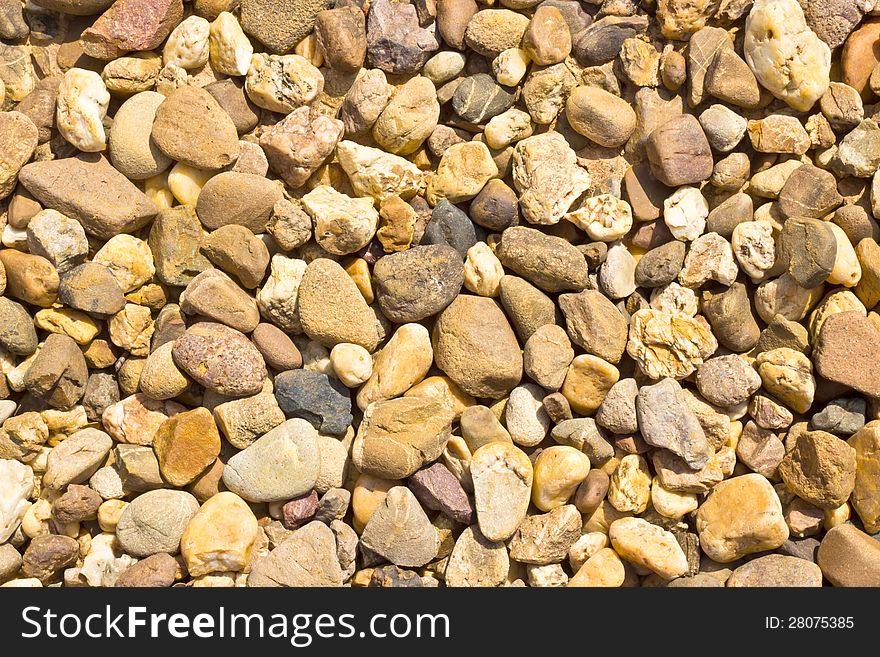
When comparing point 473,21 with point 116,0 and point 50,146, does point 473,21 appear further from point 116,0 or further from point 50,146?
point 50,146

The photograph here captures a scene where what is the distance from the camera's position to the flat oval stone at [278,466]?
1.82 m

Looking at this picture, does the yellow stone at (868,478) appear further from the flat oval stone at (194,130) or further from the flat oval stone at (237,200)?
the flat oval stone at (194,130)

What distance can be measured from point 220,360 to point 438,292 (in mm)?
570

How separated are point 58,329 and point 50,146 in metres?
0.51

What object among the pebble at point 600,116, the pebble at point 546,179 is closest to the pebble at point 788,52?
the pebble at point 600,116

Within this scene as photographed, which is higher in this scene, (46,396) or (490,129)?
(490,129)

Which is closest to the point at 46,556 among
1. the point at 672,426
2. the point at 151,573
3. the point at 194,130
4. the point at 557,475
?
the point at 151,573

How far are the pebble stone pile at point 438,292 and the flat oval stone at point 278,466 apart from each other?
0.04 ft

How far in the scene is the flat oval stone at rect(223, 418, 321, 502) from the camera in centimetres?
182

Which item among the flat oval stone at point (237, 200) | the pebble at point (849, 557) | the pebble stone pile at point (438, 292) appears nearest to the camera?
the pebble at point (849, 557)

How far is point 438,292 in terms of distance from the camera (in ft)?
6.14

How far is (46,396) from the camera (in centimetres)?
190

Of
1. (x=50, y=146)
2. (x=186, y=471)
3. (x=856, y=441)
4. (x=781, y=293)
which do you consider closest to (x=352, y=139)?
(x=50, y=146)

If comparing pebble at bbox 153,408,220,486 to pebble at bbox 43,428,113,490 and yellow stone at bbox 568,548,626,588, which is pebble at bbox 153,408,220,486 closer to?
pebble at bbox 43,428,113,490
